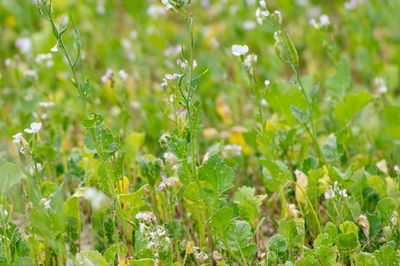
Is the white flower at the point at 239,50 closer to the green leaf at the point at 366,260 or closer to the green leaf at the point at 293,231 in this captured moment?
the green leaf at the point at 293,231

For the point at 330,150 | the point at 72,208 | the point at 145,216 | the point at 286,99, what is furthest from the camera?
the point at 286,99

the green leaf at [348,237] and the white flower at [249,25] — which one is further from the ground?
the white flower at [249,25]

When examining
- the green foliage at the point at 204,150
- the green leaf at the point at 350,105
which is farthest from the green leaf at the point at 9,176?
the green leaf at the point at 350,105

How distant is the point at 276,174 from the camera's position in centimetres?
217

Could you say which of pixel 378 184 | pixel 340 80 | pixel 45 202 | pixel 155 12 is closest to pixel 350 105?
→ pixel 340 80

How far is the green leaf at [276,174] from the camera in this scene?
7.05 feet

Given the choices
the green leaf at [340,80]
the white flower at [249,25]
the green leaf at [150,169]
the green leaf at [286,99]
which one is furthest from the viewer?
the white flower at [249,25]

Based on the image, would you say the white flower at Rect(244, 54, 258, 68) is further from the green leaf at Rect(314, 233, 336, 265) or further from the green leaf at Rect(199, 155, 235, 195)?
the green leaf at Rect(314, 233, 336, 265)

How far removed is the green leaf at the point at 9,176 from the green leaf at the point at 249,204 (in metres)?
0.67

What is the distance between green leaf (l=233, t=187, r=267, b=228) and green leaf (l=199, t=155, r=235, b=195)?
0.34 ft

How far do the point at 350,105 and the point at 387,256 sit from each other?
2.74 ft

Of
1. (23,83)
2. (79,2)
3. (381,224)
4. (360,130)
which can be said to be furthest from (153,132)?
(79,2)

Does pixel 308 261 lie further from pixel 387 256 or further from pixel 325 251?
pixel 387 256

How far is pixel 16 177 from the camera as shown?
6.08 feet
